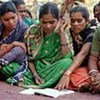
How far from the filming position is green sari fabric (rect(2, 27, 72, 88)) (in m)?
4.17

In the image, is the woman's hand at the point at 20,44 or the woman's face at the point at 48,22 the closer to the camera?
the woman's face at the point at 48,22

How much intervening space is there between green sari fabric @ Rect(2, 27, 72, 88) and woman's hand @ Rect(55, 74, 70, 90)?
0.17m

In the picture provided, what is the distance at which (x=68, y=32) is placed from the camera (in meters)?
4.39

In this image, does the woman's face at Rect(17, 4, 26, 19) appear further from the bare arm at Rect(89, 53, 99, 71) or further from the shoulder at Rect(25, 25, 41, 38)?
the bare arm at Rect(89, 53, 99, 71)

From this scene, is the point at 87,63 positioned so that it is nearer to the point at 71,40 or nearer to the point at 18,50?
the point at 71,40

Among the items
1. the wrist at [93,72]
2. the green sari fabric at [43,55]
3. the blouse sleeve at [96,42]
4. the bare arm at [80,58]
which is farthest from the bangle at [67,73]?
the blouse sleeve at [96,42]

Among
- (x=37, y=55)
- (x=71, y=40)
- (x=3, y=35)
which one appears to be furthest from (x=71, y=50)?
(x=3, y=35)

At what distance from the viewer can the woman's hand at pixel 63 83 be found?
392 cm

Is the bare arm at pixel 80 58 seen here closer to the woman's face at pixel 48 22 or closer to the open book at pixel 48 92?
the open book at pixel 48 92

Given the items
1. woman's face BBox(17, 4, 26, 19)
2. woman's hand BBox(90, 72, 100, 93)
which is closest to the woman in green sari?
woman's hand BBox(90, 72, 100, 93)

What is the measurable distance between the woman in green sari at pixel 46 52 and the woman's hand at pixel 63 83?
7cm

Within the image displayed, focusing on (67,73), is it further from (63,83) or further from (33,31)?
(33,31)

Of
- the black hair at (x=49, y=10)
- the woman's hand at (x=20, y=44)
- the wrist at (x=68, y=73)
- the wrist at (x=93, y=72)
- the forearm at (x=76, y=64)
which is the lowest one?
the wrist at (x=68, y=73)

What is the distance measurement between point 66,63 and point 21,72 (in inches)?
23.3
